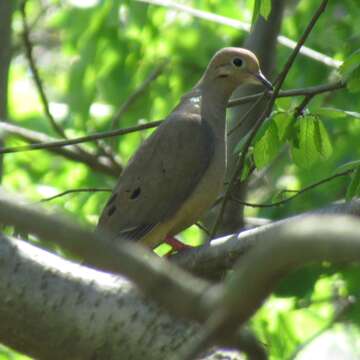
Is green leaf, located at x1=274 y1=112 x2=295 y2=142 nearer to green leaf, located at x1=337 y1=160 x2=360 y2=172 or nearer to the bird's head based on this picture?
green leaf, located at x1=337 y1=160 x2=360 y2=172

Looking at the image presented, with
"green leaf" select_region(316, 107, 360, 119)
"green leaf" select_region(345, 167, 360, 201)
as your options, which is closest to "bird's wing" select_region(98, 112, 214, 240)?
"green leaf" select_region(316, 107, 360, 119)

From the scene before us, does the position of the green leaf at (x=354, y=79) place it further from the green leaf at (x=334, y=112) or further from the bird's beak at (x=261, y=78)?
the bird's beak at (x=261, y=78)

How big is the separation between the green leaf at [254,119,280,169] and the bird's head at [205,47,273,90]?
5.01ft

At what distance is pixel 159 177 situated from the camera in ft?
16.2

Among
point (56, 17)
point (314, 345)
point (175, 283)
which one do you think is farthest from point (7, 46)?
point (175, 283)

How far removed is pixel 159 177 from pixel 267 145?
5.14 feet

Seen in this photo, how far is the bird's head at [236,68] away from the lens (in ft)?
16.8

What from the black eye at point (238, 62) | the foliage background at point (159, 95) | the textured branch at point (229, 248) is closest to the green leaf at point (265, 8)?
the textured branch at point (229, 248)

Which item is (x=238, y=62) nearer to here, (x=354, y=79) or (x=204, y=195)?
(x=204, y=195)

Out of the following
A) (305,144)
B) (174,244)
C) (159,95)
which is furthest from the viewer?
(159,95)

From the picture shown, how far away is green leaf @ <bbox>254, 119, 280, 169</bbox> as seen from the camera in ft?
11.2

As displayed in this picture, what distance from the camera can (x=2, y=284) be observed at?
2.78 m

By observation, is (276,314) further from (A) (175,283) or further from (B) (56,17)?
(A) (175,283)

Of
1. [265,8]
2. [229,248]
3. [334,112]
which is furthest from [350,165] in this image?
[265,8]
